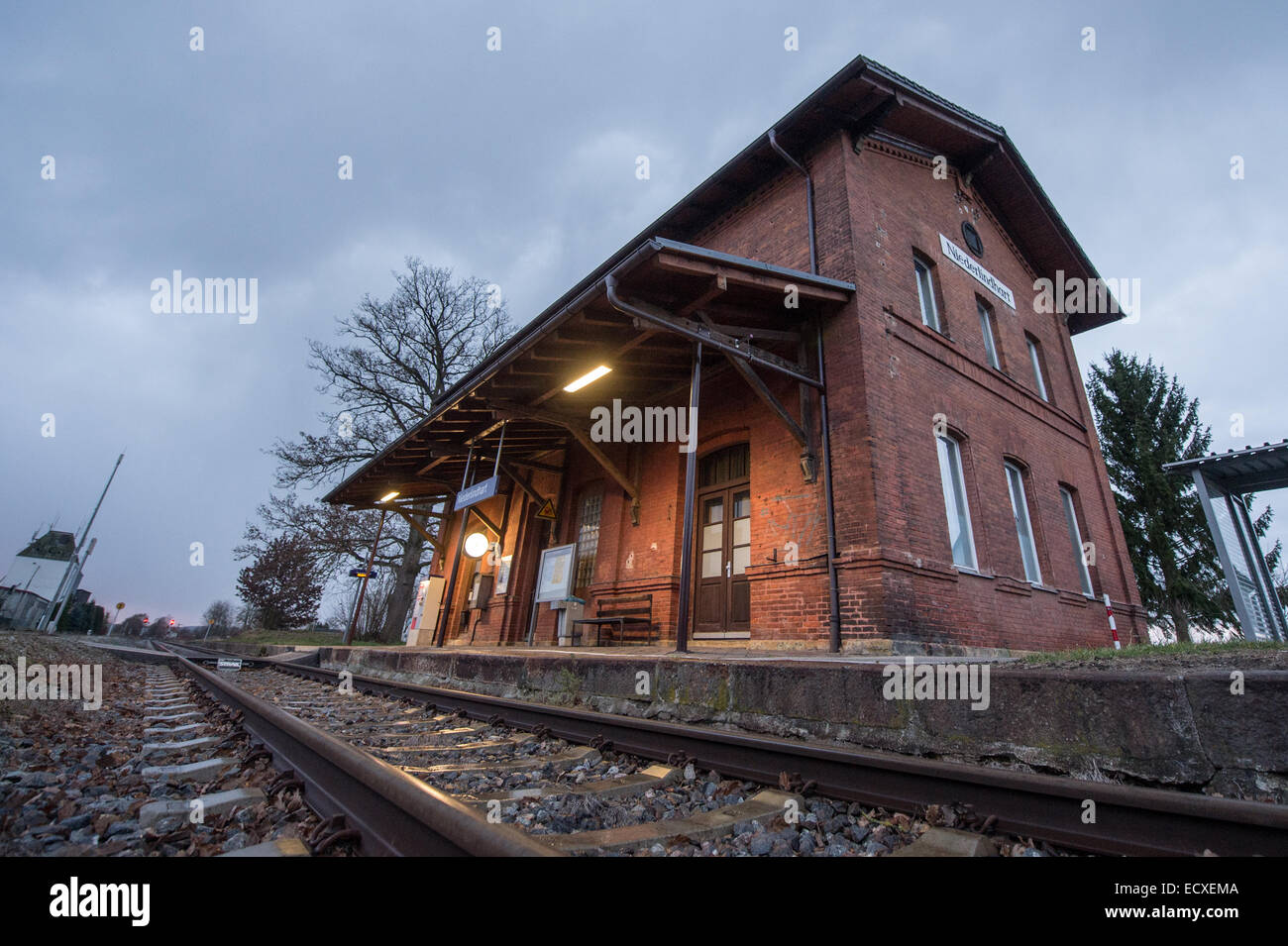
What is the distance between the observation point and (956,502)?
25.7 feet

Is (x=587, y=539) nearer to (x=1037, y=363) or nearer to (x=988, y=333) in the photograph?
(x=988, y=333)

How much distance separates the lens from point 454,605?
562 inches

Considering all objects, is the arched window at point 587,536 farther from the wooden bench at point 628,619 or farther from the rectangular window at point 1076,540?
the rectangular window at point 1076,540

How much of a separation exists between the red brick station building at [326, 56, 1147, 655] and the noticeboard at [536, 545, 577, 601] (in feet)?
0.25

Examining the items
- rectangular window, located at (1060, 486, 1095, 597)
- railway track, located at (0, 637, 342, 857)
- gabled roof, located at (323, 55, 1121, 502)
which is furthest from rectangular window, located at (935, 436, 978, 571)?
railway track, located at (0, 637, 342, 857)

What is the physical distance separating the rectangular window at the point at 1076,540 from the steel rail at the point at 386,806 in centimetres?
1146

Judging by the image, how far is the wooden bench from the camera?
27.8 feet

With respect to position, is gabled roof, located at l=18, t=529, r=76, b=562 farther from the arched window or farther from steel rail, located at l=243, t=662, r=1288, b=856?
steel rail, located at l=243, t=662, r=1288, b=856

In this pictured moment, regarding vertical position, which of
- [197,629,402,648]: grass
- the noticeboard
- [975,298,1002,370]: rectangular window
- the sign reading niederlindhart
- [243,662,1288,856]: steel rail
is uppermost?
the sign reading niederlindhart

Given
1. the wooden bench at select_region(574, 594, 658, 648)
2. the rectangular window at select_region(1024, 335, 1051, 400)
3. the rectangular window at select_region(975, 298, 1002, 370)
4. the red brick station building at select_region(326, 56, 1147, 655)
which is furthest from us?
the rectangular window at select_region(1024, 335, 1051, 400)

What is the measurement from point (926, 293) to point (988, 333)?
217 cm

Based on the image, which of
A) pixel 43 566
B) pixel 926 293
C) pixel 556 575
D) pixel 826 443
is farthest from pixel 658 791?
pixel 43 566

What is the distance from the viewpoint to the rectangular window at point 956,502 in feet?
24.6
